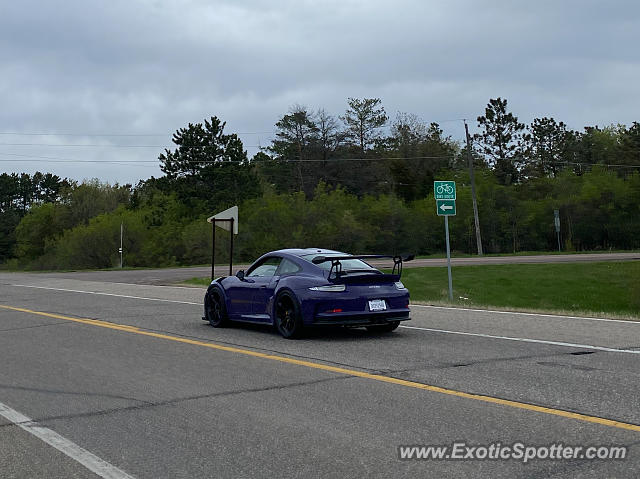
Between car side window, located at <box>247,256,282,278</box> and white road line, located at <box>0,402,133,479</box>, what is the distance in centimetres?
579

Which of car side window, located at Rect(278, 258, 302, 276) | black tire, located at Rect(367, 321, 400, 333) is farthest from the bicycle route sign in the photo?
car side window, located at Rect(278, 258, 302, 276)

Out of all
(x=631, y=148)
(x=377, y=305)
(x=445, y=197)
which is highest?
(x=631, y=148)

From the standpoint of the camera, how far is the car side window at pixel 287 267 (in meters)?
11.7

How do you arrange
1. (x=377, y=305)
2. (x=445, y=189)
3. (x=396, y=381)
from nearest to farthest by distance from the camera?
1. (x=396, y=381)
2. (x=377, y=305)
3. (x=445, y=189)

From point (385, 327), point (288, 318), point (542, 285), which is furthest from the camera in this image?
point (542, 285)

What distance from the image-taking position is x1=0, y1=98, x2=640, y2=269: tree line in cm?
6481

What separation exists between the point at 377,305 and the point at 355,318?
1.31 ft

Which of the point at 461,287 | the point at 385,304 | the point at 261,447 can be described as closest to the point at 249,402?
the point at 261,447

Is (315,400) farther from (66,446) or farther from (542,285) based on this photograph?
(542,285)

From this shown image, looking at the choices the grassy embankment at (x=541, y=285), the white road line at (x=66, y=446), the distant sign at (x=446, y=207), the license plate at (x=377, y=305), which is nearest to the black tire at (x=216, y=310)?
the license plate at (x=377, y=305)

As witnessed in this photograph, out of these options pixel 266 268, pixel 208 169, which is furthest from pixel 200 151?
pixel 266 268

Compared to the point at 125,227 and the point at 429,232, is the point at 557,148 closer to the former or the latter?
the point at 429,232

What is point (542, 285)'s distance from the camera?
34062 millimetres

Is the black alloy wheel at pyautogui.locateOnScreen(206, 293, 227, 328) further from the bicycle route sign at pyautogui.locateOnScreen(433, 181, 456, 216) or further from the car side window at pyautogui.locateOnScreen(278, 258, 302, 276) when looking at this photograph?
the bicycle route sign at pyautogui.locateOnScreen(433, 181, 456, 216)
